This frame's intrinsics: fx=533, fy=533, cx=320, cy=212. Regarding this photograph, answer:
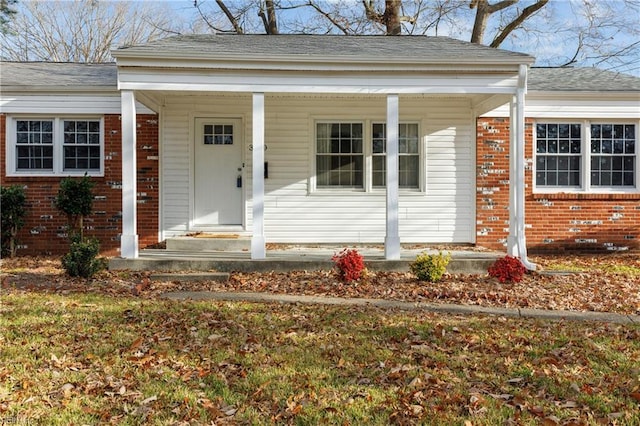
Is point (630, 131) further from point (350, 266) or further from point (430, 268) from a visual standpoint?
point (350, 266)

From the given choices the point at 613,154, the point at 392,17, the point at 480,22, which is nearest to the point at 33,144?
the point at 613,154

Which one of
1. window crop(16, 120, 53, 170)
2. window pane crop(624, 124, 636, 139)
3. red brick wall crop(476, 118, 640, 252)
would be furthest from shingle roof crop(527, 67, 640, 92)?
window crop(16, 120, 53, 170)

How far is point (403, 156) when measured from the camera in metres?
11.5

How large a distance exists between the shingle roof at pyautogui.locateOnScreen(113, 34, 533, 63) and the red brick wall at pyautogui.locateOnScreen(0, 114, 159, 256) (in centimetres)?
226

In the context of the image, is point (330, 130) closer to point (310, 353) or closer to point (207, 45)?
point (207, 45)

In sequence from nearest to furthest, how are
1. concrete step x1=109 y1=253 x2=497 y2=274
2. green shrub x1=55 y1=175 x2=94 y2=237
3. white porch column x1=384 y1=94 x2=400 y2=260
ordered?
concrete step x1=109 y1=253 x2=497 y2=274, white porch column x1=384 y1=94 x2=400 y2=260, green shrub x1=55 y1=175 x2=94 y2=237

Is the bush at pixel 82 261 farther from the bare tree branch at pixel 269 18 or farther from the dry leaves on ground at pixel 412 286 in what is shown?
the bare tree branch at pixel 269 18

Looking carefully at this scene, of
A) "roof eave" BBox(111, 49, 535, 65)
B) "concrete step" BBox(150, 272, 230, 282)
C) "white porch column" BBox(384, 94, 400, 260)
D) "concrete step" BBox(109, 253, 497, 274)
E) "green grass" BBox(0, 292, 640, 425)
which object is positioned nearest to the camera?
"green grass" BBox(0, 292, 640, 425)

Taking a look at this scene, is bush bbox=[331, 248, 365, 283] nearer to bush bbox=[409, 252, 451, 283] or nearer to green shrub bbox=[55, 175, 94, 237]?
bush bbox=[409, 252, 451, 283]

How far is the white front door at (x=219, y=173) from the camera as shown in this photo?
11.3 meters

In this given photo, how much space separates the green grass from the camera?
363 centimetres

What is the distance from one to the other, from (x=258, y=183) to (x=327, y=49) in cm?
292

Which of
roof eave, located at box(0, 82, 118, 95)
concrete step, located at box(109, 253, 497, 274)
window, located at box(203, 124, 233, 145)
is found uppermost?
roof eave, located at box(0, 82, 118, 95)

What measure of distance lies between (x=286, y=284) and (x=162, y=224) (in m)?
4.39
